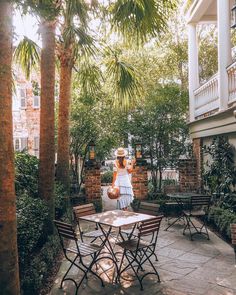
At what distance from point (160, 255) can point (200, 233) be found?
1.49 metres

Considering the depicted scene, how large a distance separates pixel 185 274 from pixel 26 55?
582 cm

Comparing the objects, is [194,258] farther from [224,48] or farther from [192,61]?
[192,61]

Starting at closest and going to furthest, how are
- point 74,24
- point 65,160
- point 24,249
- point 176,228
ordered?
point 24,249 → point 74,24 → point 176,228 → point 65,160

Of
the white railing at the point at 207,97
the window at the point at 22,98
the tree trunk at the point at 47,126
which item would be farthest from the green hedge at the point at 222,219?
the window at the point at 22,98

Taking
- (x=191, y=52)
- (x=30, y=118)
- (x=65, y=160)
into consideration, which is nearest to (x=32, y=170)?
(x=65, y=160)

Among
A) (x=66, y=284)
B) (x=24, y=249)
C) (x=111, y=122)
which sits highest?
(x=111, y=122)

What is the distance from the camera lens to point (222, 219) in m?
6.90

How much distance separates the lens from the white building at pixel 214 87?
7629 mm

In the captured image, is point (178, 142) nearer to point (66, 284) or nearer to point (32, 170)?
point (32, 170)

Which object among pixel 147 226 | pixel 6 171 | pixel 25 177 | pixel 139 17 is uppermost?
pixel 139 17

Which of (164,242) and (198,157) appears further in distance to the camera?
(198,157)

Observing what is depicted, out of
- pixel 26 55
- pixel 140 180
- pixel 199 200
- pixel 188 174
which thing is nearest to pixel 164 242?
pixel 199 200

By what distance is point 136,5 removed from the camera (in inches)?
223

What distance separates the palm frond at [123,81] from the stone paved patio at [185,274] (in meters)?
3.99
